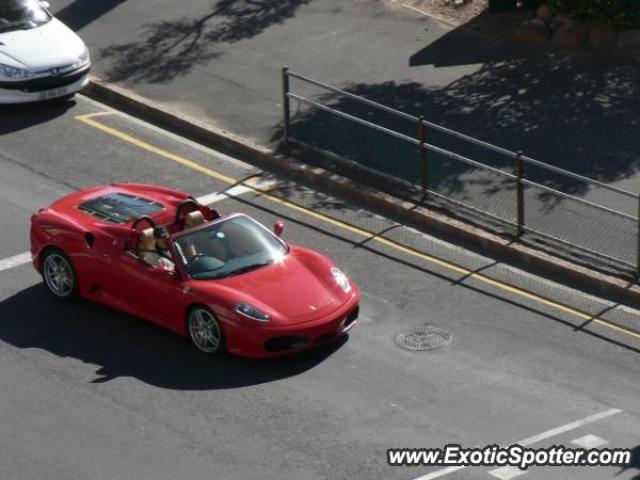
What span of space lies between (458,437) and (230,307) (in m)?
2.93

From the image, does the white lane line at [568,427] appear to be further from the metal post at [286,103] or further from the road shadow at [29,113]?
the road shadow at [29,113]

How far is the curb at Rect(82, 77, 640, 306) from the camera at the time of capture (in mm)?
17484

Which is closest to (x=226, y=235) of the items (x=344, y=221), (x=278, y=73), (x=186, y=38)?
(x=344, y=221)

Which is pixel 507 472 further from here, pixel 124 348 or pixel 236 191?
pixel 236 191

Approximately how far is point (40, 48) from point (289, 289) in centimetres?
938

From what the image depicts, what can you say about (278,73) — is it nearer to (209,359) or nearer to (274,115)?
(274,115)

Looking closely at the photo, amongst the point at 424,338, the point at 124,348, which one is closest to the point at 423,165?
the point at 424,338

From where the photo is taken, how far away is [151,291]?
15.4 m

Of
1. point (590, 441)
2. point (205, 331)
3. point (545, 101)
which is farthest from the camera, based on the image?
point (545, 101)

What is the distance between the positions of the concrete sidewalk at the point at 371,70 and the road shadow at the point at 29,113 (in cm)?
129

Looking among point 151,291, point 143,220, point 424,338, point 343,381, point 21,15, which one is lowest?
point 424,338

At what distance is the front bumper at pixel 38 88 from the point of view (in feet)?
72.5

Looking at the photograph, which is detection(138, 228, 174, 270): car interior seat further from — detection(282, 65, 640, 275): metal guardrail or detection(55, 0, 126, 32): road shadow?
detection(55, 0, 126, 32): road shadow

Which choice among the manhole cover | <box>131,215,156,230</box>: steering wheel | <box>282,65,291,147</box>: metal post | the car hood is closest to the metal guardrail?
<box>282,65,291,147</box>: metal post
